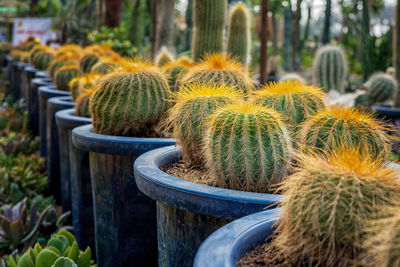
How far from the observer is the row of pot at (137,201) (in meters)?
1.58

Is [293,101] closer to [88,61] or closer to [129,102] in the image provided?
[129,102]

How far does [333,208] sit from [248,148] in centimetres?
66

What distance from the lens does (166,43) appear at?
866 centimetres

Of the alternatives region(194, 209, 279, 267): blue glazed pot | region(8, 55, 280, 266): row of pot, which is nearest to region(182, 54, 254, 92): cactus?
region(8, 55, 280, 266): row of pot

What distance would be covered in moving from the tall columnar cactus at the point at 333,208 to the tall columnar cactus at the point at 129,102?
157 cm

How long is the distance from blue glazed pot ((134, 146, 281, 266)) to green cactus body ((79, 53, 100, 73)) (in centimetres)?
374

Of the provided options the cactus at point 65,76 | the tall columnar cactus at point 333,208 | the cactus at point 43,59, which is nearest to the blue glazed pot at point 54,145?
the cactus at point 65,76

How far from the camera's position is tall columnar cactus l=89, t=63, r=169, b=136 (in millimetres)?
2625

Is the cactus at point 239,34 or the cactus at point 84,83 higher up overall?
the cactus at point 239,34

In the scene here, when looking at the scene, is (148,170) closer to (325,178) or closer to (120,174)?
(120,174)

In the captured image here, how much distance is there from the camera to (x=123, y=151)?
2.39 meters

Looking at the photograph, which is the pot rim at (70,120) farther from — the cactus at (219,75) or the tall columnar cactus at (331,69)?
the tall columnar cactus at (331,69)

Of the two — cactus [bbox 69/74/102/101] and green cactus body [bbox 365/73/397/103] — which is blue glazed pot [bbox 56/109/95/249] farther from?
green cactus body [bbox 365/73/397/103]

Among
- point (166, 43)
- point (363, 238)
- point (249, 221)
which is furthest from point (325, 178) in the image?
point (166, 43)
